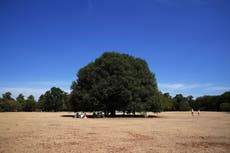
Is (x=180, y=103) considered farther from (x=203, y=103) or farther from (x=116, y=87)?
(x=116, y=87)

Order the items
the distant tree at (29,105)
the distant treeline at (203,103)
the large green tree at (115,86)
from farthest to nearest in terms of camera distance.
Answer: the distant tree at (29,105) → the distant treeline at (203,103) → the large green tree at (115,86)

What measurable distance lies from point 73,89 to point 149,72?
661 inches

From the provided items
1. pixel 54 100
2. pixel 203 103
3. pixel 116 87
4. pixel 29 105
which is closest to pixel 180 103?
pixel 203 103

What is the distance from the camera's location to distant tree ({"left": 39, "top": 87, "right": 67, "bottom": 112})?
128 m

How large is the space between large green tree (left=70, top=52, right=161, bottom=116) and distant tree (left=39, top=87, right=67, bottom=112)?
77.5 m

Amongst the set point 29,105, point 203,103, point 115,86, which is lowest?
point 29,105

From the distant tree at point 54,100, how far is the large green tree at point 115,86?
254 feet

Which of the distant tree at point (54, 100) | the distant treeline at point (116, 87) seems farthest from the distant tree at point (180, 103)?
the distant treeline at point (116, 87)

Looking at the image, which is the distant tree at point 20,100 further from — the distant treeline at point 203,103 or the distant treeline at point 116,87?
the distant treeline at point 116,87

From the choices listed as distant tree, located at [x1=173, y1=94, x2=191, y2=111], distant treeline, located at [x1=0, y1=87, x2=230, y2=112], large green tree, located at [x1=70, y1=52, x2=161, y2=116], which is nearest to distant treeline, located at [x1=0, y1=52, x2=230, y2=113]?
large green tree, located at [x1=70, y1=52, x2=161, y2=116]

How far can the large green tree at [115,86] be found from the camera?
4778 cm

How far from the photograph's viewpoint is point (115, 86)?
47688 millimetres

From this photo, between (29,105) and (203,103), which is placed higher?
(203,103)

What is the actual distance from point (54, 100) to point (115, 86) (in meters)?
86.8
